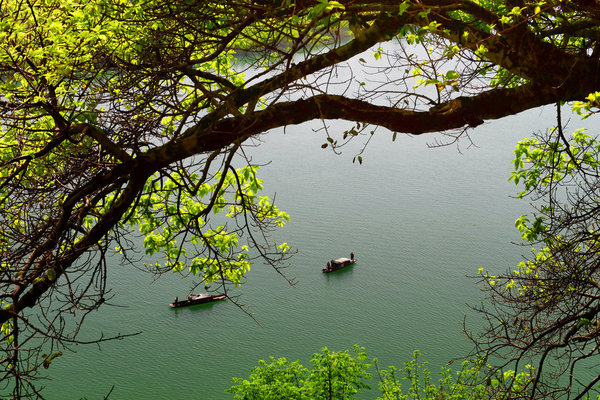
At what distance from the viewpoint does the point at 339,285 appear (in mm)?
18094

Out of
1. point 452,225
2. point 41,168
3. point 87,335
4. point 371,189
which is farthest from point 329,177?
point 41,168

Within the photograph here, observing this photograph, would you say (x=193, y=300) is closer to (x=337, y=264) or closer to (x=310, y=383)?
(x=337, y=264)

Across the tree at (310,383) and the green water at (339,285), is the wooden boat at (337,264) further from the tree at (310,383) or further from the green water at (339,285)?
the tree at (310,383)

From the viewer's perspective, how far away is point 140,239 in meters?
18.8

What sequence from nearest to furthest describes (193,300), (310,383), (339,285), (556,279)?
(556,279) → (310,383) → (193,300) → (339,285)

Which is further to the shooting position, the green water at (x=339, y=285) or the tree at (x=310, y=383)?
the green water at (x=339, y=285)

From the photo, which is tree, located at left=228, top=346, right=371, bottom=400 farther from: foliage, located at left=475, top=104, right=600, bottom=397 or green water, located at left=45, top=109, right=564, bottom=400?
foliage, located at left=475, top=104, right=600, bottom=397

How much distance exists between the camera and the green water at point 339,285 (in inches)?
572

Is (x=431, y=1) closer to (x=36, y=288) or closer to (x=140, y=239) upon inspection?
(x=36, y=288)

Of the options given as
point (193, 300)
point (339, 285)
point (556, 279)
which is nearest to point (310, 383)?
point (556, 279)

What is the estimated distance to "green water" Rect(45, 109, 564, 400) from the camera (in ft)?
47.7

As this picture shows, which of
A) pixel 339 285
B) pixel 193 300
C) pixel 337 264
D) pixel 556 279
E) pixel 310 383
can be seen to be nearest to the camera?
pixel 556 279

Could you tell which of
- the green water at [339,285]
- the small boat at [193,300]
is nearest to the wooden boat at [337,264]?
the green water at [339,285]

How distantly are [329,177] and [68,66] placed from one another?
61.4 feet
